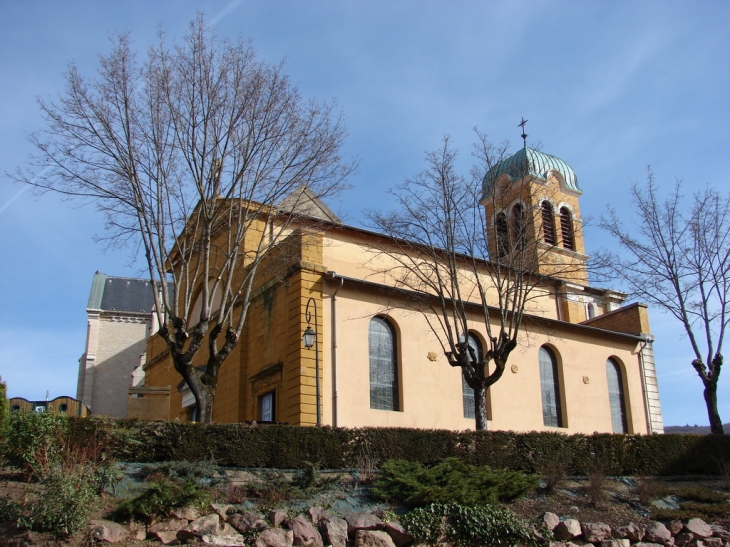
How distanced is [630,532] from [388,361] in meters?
9.72

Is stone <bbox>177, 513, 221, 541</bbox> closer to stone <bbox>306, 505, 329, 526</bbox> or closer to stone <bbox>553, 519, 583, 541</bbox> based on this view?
stone <bbox>306, 505, 329, 526</bbox>

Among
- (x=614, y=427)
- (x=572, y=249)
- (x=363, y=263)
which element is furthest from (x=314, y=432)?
(x=572, y=249)

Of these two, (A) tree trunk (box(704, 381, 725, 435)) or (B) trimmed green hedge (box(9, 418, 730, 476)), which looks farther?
(A) tree trunk (box(704, 381, 725, 435))

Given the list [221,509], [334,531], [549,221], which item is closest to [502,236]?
[334,531]

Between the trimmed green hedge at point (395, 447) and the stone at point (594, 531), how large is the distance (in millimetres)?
2985

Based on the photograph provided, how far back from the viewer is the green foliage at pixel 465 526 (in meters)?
12.3

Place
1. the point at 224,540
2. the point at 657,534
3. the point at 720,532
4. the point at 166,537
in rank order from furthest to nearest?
the point at 720,532, the point at 657,534, the point at 224,540, the point at 166,537

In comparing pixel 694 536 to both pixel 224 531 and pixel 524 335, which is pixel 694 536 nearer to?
pixel 224 531

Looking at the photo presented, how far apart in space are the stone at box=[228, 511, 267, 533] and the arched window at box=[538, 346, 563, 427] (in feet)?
51.1

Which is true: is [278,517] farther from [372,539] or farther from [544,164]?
[544,164]

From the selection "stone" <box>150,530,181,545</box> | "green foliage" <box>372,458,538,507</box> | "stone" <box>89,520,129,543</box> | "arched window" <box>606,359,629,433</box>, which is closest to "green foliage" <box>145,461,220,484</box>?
"stone" <box>150,530,181,545</box>

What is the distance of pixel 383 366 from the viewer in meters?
22.0

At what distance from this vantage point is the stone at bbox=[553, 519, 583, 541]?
1325cm

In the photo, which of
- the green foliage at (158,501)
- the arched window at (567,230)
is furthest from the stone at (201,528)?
the arched window at (567,230)
